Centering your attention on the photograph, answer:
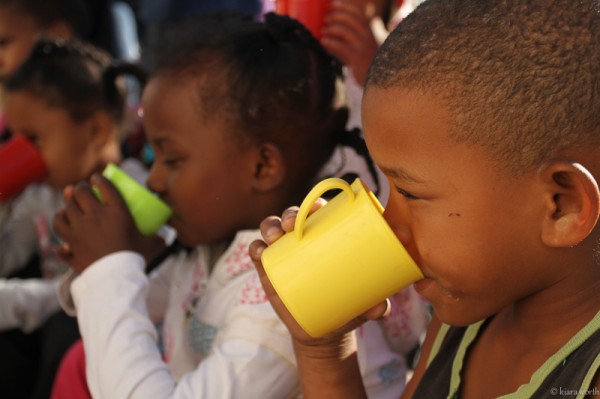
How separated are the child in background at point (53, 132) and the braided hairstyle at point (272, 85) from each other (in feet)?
2.81

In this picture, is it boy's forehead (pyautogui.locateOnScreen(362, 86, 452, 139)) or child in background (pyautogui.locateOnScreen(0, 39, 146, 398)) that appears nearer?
boy's forehead (pyautogui.locateOnScreen(362, 86, 452, 139))

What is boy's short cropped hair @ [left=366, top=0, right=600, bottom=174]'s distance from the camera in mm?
1133

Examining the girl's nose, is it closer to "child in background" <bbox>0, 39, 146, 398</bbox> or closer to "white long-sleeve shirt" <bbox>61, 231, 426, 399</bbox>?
"white long-sleeve shirt" <bbox>61, 231, 426, 399</bbox>

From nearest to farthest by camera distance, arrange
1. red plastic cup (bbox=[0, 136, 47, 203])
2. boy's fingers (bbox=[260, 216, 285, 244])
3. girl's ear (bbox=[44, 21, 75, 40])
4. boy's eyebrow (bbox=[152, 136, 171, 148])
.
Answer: boy's fingers (bbox=[260, 216, 285, 244]) < boy's eyebrow (bbox=[152, 136, 171, 148]) < red plastic cup (bbox=[0, 136, 47, 203]) < girl's ear (bbox=[44, 21, 75, 40])

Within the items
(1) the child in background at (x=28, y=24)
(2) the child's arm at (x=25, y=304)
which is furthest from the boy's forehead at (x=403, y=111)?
(1) the child in background at (x=28, y=24)

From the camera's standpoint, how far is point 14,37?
12.2 ft

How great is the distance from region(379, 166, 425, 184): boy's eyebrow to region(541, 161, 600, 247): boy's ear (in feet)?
0.59

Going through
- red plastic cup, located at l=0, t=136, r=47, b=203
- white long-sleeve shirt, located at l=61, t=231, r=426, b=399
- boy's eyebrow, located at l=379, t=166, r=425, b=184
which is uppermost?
boy's eyebrow, located at l=379, t=166, r=425, b=184

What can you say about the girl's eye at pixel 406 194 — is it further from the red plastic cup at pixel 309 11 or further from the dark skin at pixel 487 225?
the red plastic cup at pixel 309 11

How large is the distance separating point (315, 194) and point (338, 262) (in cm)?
11

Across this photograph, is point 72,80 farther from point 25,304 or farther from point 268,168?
point 268,168

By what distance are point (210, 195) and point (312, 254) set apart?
0.64 meters

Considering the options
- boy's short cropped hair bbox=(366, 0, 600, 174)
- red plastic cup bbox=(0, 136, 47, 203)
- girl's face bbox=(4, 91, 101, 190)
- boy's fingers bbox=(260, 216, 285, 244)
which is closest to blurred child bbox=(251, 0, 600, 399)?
boy's short cropped hair bbox=(366, 0, 600, 174)

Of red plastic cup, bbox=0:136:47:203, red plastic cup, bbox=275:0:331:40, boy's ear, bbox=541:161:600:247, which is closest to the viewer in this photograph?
boy's ear, bbox=541:161:600:247
